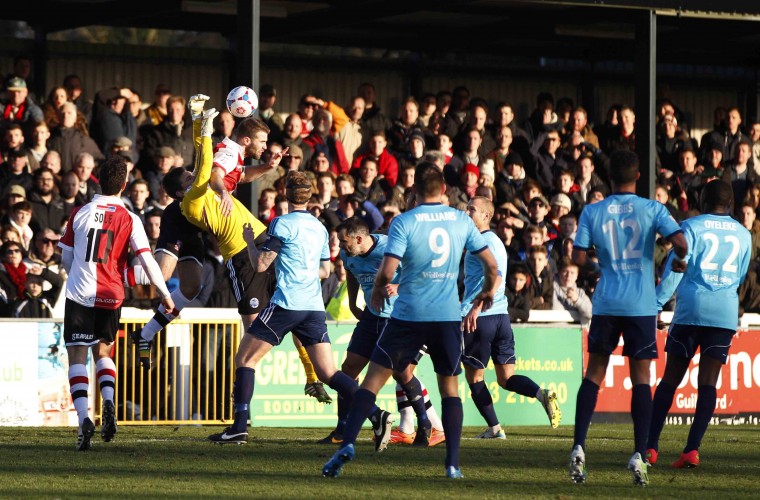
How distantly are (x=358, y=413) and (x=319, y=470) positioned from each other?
100 centimetres

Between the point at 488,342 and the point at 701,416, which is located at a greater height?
the point at 488,342

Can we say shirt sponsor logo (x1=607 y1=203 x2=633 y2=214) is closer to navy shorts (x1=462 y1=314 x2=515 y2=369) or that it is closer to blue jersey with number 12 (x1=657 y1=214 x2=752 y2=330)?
blue jersey with number 12 (x1=657 y1=214 x2=752 y2=330)

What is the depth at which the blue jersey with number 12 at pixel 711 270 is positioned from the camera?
1121 centimetres

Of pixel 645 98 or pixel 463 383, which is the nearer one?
pixel 463 383

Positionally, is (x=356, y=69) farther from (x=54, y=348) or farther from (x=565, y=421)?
(x=54, y=348)

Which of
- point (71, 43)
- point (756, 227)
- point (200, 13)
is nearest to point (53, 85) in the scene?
point (71, 43)

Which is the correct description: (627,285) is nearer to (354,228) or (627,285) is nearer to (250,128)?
(354,228)

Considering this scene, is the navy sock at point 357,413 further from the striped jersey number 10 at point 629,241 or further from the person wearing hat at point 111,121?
the person wearing hat at point 111,121

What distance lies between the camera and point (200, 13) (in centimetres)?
2311

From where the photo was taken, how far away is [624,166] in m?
10.1

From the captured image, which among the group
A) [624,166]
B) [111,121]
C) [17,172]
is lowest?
[624,166]

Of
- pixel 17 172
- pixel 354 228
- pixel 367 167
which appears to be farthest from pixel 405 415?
pixel 367 167

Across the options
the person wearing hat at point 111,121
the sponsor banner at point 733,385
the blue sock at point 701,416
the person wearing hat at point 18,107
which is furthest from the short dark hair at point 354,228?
the person wearing hat at point 18,107

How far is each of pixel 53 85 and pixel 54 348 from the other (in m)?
8.40
